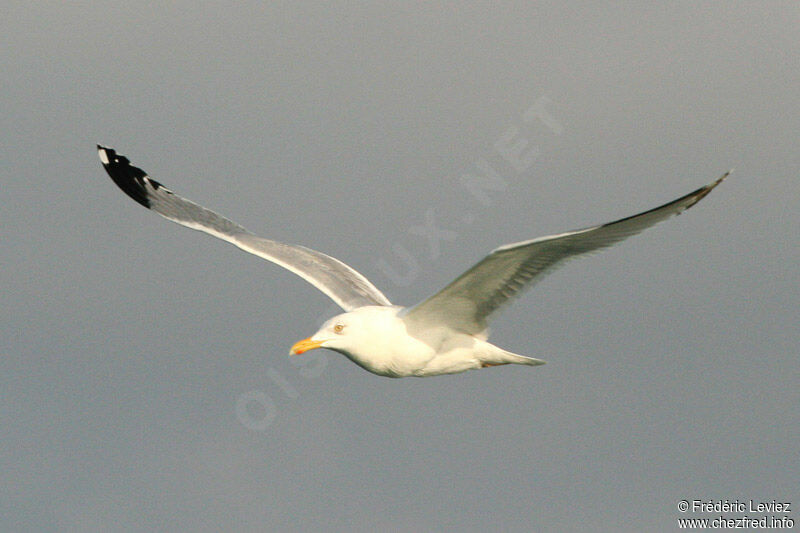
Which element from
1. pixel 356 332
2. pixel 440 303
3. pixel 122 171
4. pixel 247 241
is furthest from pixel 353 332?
pixel 122 171

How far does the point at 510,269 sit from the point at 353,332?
209 cm

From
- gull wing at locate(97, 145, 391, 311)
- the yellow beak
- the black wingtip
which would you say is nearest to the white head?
the yellow beak

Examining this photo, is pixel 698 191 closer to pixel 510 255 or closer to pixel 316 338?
pixel 510 255

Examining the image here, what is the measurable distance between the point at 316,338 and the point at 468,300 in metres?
1.80

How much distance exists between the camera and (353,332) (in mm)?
12281

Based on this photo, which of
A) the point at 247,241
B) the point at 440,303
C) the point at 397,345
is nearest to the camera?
the point at 440,303

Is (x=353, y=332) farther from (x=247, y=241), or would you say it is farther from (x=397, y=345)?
(x=247, y=241)

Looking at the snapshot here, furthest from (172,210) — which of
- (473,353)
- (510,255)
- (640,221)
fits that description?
(640,221)

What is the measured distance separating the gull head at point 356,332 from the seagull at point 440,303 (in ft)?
0.04

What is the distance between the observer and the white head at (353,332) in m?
12.2

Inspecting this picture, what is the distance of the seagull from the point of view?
10445 millimetres

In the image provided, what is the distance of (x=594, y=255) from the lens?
1070cm

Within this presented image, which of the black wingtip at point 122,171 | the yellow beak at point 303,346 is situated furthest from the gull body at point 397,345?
the black wingtip at point 122,171

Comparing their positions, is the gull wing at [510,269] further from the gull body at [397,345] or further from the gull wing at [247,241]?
the gull wing at [247,241]
